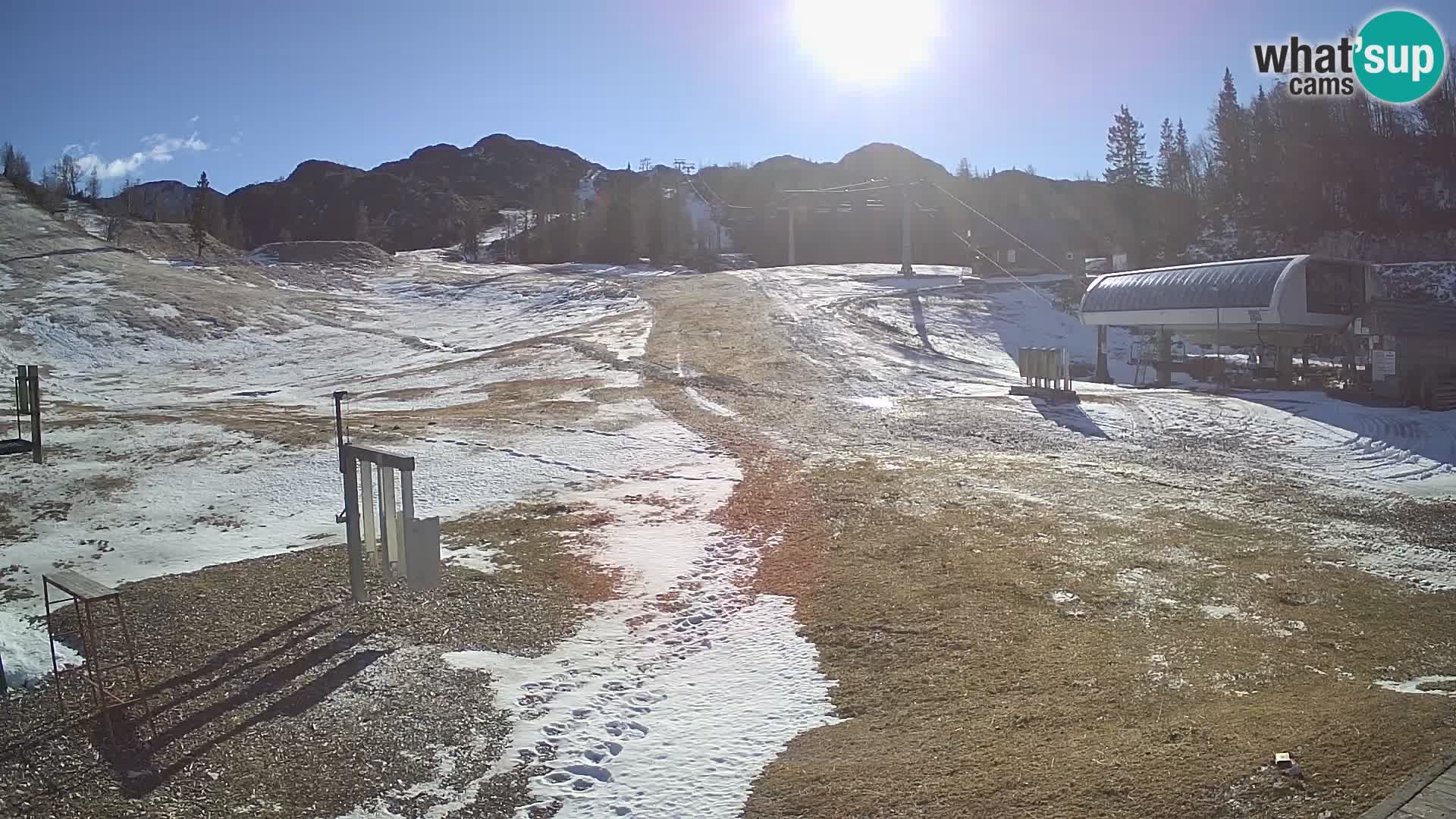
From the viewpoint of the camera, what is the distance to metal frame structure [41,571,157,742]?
7.12 metres

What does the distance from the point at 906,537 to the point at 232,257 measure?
57.3m

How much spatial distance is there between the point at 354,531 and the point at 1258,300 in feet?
82.4

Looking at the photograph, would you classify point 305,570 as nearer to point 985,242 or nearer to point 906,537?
point 906,537

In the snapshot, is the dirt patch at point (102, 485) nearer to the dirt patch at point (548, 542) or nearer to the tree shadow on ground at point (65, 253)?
the dirt patch at point (548, 542)

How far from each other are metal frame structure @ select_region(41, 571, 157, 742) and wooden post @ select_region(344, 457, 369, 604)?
196cm

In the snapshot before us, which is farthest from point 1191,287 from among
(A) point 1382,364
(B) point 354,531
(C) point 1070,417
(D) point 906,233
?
(B) point 354,531

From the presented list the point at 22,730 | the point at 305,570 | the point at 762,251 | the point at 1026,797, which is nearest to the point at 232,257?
the point at 762,251

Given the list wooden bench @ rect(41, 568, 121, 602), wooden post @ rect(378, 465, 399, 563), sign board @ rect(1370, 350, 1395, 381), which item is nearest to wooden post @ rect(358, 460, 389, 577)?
wooden post @ rect(378, 465, 399, 563)

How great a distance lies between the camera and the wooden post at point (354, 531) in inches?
366

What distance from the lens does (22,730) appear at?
6773mm

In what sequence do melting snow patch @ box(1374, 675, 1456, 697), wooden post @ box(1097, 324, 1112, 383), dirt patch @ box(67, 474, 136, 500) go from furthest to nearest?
1. wooden post @ box(1097, 324, 1112, 383)
2. dirt patch @ box(67, 474, 136, 500)
3. melting snow patch @ box(1374, 675, 1456, 697)

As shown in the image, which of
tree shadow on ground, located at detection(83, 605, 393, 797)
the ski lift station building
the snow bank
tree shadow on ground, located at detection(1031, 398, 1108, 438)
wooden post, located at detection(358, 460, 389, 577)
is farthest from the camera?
the snow bank

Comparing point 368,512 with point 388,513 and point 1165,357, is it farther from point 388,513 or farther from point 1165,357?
point 1165,357

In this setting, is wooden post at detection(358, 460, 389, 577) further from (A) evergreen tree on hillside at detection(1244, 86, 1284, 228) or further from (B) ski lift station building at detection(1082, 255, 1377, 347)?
(A) evergreen tree on hillside at detection(1244, 86, 1284, 228)
